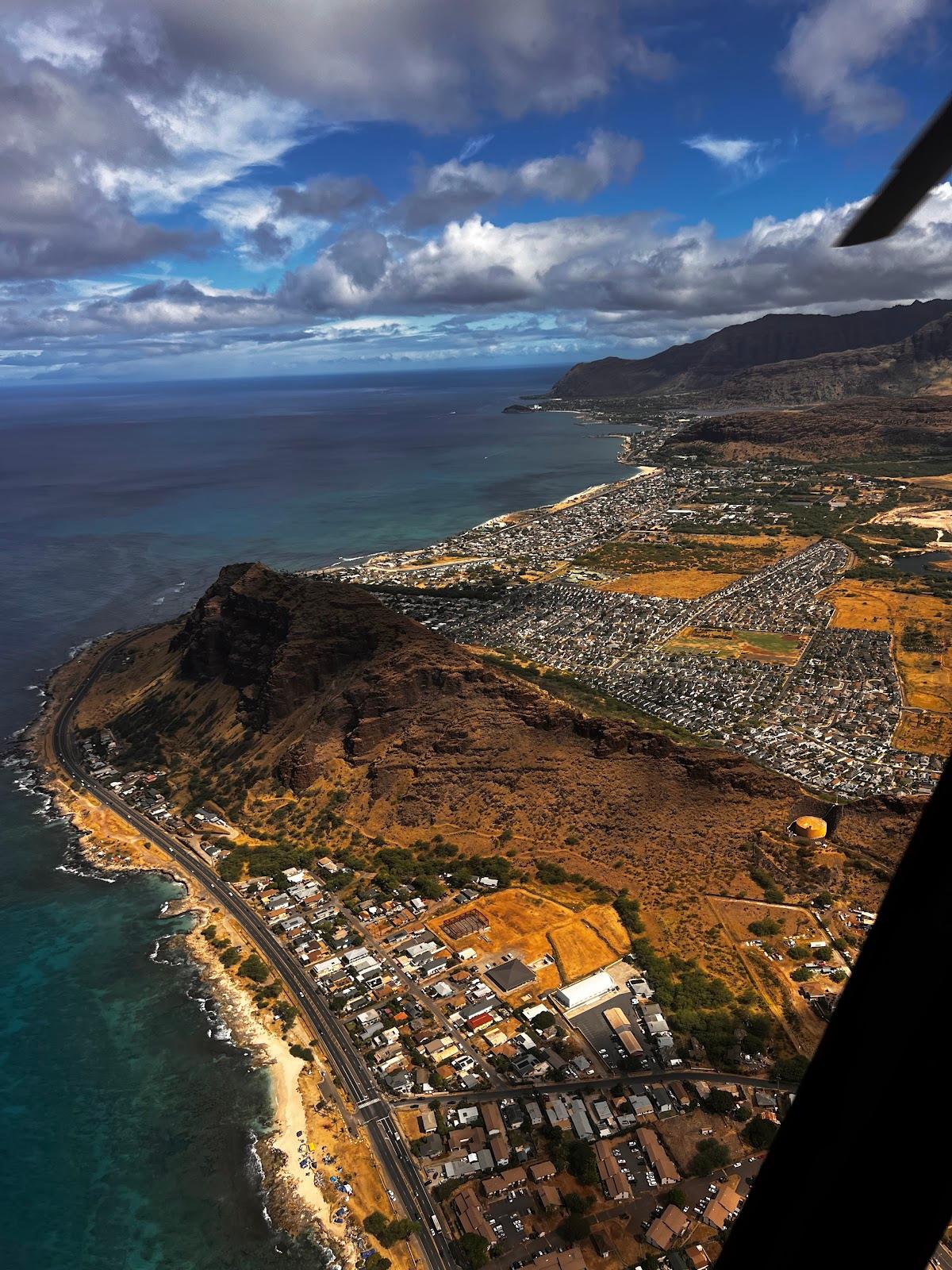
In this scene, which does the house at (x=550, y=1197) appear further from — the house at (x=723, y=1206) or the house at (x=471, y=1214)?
the house at (x=723, y=1206)

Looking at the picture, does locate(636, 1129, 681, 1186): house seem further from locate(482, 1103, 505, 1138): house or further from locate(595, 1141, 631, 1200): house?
locate(482, 1103, 505, 1138): house

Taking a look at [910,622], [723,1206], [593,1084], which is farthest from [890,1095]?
[910,622]

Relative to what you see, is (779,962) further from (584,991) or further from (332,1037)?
(332,1037)

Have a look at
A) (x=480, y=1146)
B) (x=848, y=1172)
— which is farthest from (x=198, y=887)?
(x=848, y=1172)

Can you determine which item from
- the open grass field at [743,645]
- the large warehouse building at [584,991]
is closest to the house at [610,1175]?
the large warehouse building at [584,991]

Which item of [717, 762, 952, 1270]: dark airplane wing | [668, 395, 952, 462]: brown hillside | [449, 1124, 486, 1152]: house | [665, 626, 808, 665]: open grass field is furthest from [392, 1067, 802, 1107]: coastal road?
[668, 395, 952, 462]: brown hillside

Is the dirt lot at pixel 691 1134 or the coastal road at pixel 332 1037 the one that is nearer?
the coastal road at pixel 332 1037
